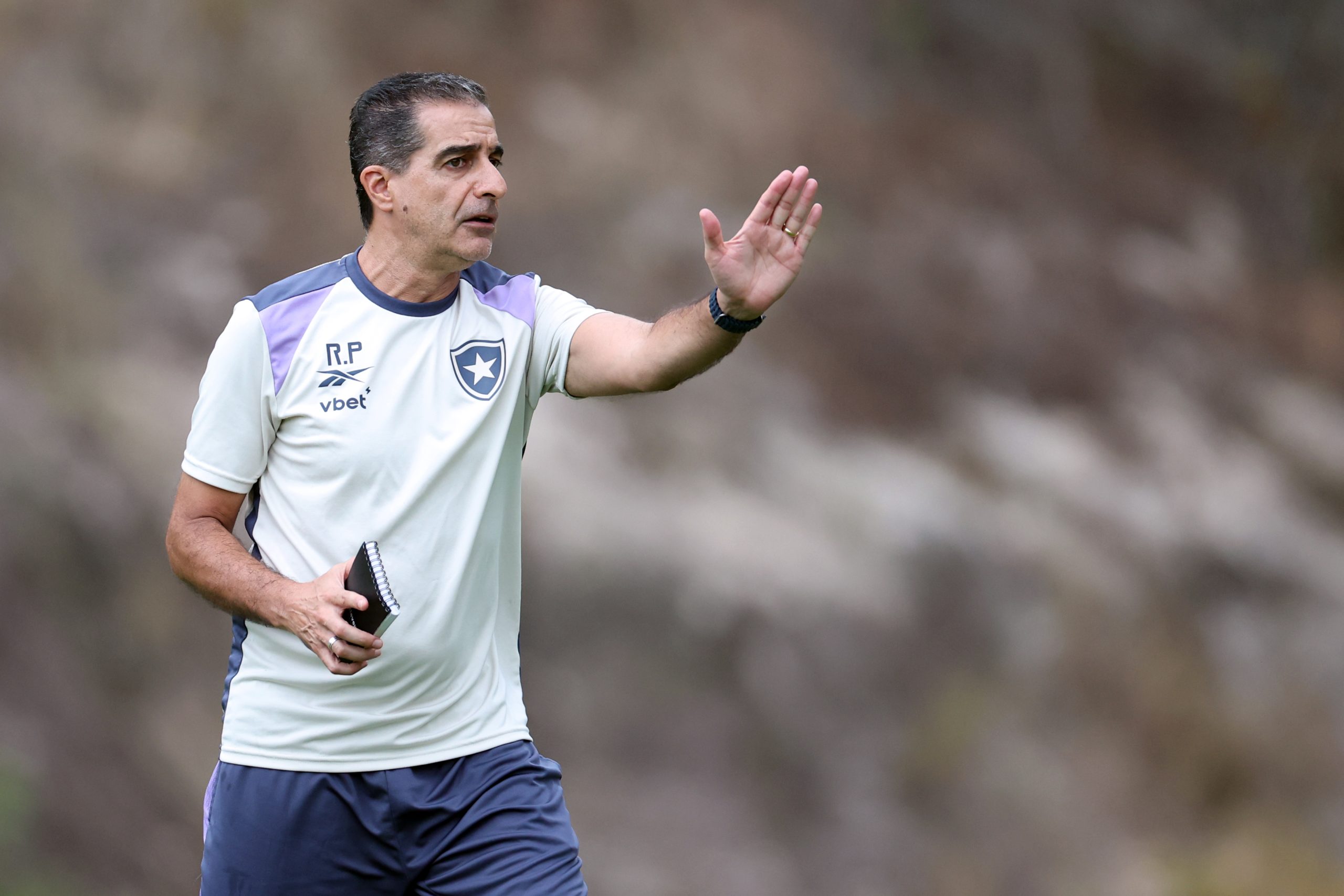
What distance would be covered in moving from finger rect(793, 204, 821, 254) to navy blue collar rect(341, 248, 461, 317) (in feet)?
2.49

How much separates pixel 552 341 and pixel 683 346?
353 mm

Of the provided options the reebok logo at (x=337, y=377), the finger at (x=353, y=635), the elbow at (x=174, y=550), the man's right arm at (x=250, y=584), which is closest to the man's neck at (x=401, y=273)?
the reebok logo at (x=337, y=377)

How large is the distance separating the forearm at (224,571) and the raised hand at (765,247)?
102 centimetres

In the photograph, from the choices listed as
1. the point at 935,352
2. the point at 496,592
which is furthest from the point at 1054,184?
the point at 496,592

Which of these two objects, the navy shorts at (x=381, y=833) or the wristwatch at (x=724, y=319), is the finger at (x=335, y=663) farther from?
the wristwatch at (x=724, y=319)

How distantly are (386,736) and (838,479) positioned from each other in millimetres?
4914

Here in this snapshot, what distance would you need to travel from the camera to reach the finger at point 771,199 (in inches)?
105

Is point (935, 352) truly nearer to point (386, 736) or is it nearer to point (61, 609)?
point (61, 609)

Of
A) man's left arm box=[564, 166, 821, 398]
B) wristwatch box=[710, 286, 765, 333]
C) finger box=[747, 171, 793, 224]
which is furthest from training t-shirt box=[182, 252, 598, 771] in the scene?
finger box=[747, 171, 793, 224]

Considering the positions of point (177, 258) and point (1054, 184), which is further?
point (1054, 184)

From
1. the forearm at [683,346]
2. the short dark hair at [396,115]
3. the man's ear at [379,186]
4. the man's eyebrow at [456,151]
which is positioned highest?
the short dark hair at [396,115]

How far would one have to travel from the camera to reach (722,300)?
8.62ft

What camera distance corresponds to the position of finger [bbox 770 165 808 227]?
2.71m

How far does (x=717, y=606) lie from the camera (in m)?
7.09
